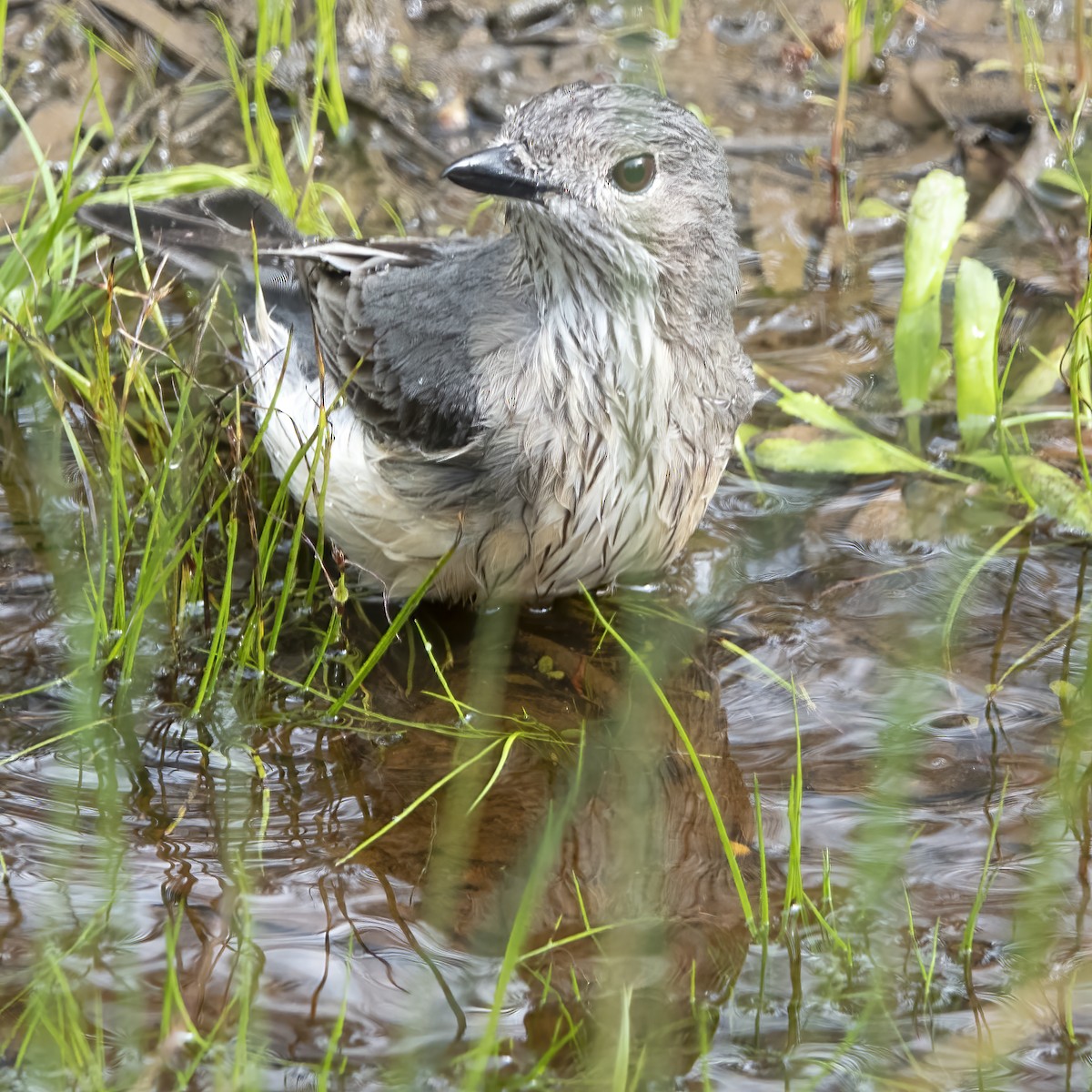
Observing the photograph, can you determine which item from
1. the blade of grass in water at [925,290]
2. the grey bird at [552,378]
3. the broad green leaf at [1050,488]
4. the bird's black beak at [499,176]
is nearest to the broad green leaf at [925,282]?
the blade of grass in water at [925,290]

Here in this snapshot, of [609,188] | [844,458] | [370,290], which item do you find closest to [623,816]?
[609,188]

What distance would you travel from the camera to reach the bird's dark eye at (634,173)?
3.82m

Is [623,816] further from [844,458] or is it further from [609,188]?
[844,458]

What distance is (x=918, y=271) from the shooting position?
5141 millimetres

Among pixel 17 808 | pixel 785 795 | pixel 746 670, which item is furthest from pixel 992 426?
pixel 17 808

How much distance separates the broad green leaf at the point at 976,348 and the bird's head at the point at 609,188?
126cm

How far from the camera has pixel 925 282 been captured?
16.8 feet

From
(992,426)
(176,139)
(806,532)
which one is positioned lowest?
(806,532)

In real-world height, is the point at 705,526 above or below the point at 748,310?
below

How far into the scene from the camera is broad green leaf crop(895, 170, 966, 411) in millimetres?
5137

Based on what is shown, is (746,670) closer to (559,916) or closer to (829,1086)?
(559,916)

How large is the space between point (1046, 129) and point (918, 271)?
1.95 m

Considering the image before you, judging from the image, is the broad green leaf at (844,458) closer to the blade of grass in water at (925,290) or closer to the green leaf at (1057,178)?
the blade of grass in water at (925,290)

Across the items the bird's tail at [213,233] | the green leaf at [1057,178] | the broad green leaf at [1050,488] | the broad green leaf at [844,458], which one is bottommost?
the broad green leaf at [1050,488]
